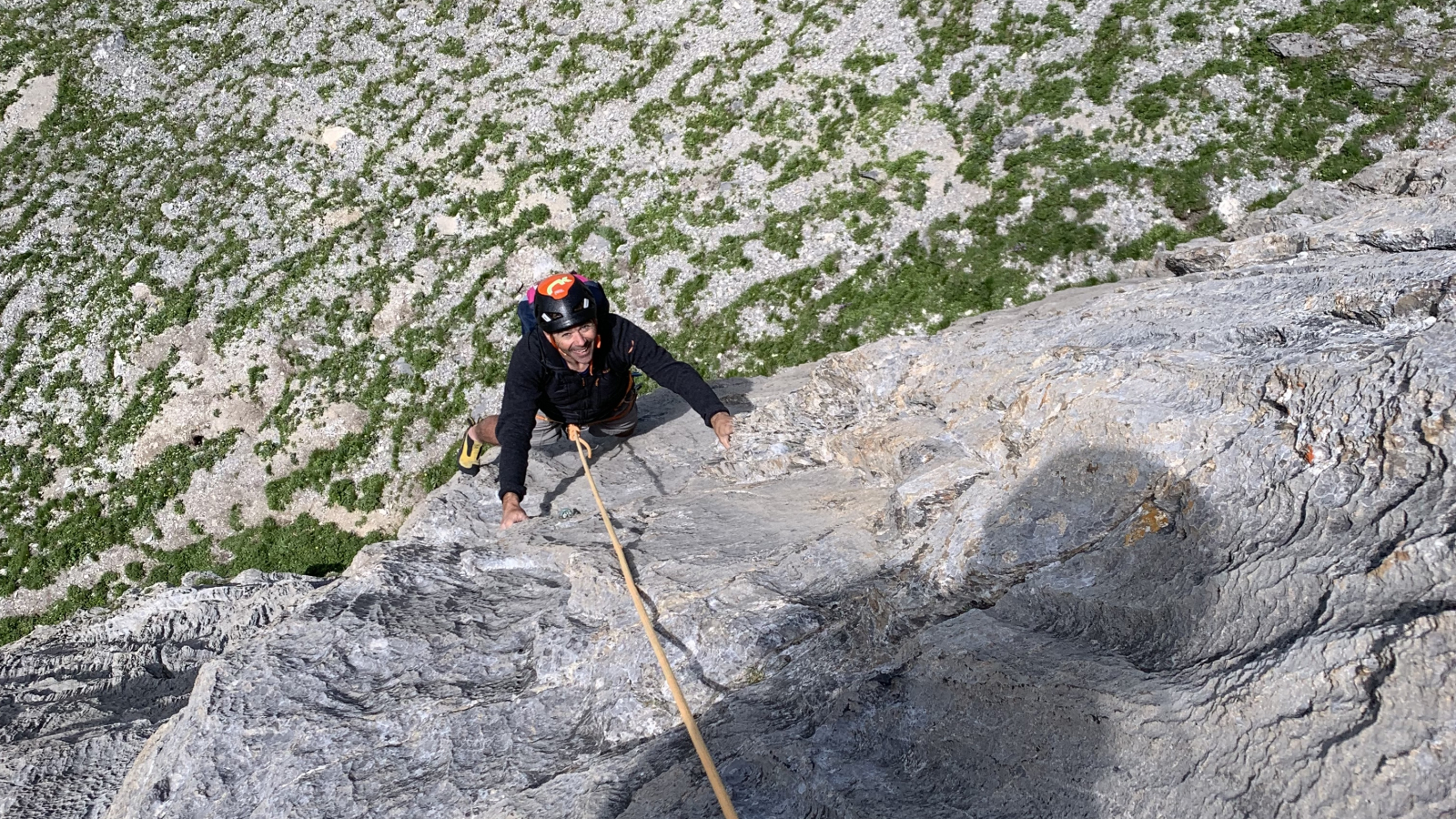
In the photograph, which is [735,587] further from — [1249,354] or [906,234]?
[906,234]

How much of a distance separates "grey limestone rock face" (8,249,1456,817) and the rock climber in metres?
1.21

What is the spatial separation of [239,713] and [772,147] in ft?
54.5

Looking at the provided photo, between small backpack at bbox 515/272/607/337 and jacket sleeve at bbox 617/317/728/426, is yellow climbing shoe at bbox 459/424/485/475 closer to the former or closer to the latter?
small backpack at bbox 515/272/607/337

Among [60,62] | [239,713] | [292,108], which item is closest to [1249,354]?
[239,713]

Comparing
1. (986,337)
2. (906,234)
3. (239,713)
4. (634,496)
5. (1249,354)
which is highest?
(1249,354)

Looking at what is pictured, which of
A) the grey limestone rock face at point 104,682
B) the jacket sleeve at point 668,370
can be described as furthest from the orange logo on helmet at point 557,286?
the grey limestone rock face at point 104,682

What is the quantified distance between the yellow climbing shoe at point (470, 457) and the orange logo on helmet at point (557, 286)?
9.55 feet

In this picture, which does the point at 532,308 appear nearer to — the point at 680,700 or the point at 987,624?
the point at 680,700

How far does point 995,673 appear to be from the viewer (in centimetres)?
484

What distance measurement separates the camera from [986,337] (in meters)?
8.91

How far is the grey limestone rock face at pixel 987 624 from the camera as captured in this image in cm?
392

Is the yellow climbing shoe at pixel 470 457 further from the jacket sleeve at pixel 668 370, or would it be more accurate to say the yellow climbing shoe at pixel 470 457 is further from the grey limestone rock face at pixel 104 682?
the jacket sleeve at pixel 668 370

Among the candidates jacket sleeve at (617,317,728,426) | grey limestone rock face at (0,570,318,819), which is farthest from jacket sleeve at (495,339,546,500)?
grey limestone rock face at (0,570,318,819)

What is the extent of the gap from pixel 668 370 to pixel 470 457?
2.87 meters
